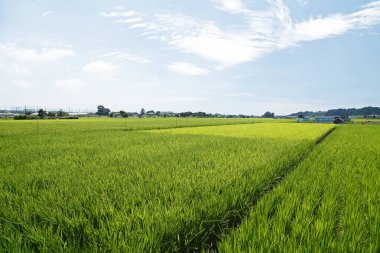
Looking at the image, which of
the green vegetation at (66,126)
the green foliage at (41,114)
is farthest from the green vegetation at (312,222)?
the green foliage at (41,114)

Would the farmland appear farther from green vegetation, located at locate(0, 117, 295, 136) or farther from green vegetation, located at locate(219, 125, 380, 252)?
green vegetation, located at locate(0, 117, 295, 136)

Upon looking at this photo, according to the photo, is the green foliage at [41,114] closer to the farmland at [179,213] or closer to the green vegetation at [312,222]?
the farmland at [179,213]

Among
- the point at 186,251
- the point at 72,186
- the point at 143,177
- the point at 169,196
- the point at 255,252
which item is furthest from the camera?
the point at 143,177

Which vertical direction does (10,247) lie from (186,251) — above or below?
above

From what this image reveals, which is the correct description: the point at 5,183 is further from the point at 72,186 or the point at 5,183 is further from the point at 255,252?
the point at 255,252

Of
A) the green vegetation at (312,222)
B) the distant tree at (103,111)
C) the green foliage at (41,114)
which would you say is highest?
the distant tree at (103,111)

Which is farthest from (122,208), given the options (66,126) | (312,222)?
(66,126)

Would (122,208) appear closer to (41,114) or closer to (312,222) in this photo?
(312,222)

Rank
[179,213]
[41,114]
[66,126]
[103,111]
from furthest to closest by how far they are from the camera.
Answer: [103,111], [41,114], [66,126], [179,213]

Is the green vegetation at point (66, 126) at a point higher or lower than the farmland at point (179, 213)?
higher

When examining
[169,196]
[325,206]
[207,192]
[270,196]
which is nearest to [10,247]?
[169,196]

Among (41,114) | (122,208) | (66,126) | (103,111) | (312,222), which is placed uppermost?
(103,111)

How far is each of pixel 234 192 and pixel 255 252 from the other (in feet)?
5.55

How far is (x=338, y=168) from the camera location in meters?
6.62
